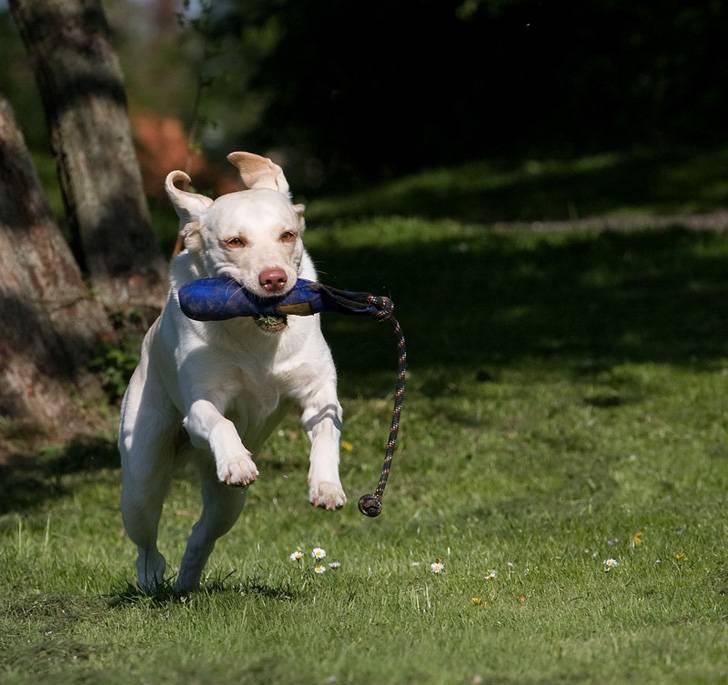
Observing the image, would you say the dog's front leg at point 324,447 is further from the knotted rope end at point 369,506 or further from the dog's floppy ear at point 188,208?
the dog's floppy ear at point 188,208

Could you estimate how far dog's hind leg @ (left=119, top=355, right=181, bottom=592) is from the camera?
6.29m

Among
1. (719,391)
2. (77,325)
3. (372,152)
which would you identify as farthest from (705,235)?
(372,152)

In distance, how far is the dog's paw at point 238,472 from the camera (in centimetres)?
513

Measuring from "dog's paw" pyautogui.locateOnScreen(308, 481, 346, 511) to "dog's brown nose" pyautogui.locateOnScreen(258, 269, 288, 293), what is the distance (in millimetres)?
750

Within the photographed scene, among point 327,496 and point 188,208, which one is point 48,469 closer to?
point 188,208

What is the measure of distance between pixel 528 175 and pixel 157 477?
48.1ft

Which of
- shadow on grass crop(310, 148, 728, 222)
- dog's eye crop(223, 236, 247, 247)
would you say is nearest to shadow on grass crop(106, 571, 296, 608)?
dog's eye crop(223, 236, 247, 247)

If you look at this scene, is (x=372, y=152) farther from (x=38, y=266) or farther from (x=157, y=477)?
(x=157, y=477)

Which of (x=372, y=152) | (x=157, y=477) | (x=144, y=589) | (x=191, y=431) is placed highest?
(x=191, y=431)

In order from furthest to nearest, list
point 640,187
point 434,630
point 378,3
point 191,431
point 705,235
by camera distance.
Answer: point 378,3 < point 640,187 < point 705,235 < point 191,431 < point 434,630

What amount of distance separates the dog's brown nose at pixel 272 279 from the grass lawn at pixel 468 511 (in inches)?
48.2

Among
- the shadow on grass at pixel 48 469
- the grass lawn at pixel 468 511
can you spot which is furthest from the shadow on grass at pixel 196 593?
the shadow on grass at pixel 48 469

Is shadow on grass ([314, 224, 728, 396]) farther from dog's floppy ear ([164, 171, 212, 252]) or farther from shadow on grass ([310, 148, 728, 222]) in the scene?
dog's floppy ear ([164, 171, 212, 252])

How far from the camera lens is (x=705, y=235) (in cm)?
1541
